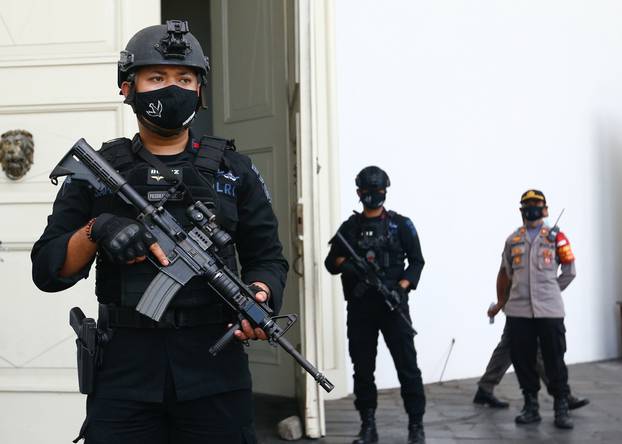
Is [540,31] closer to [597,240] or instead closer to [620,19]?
[620,19]

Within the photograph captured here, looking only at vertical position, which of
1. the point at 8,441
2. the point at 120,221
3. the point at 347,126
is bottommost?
the point at 8,441

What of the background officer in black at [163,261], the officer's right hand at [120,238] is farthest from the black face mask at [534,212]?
the officer's right hand at [120,238]

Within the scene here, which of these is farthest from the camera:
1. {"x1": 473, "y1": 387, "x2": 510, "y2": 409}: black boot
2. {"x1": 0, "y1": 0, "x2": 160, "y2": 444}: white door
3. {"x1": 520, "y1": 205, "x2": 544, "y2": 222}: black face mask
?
{"x1": 473, "y1": 387, "x2": 510, "y2": 409}: black boot

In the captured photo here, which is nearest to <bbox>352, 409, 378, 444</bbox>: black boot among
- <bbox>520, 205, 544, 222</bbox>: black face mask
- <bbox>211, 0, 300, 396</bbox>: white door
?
<bbox>211, 0, 300, 396</bbox>: white door

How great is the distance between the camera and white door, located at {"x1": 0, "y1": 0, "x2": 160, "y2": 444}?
15.4 ft

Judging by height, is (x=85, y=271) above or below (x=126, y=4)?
below

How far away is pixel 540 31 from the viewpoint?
30.7 ft

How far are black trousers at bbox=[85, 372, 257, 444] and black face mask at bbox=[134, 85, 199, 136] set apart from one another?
67cm

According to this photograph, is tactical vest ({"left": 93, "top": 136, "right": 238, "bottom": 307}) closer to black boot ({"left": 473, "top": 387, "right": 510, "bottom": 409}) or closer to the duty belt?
the duty belt

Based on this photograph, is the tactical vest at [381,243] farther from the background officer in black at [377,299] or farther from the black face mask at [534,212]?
the black face mask at [534,212]

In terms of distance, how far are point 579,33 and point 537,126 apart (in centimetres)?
124

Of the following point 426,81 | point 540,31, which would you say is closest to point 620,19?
point 540,31

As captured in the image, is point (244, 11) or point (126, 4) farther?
point (244, 11)

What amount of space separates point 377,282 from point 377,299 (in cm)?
12
